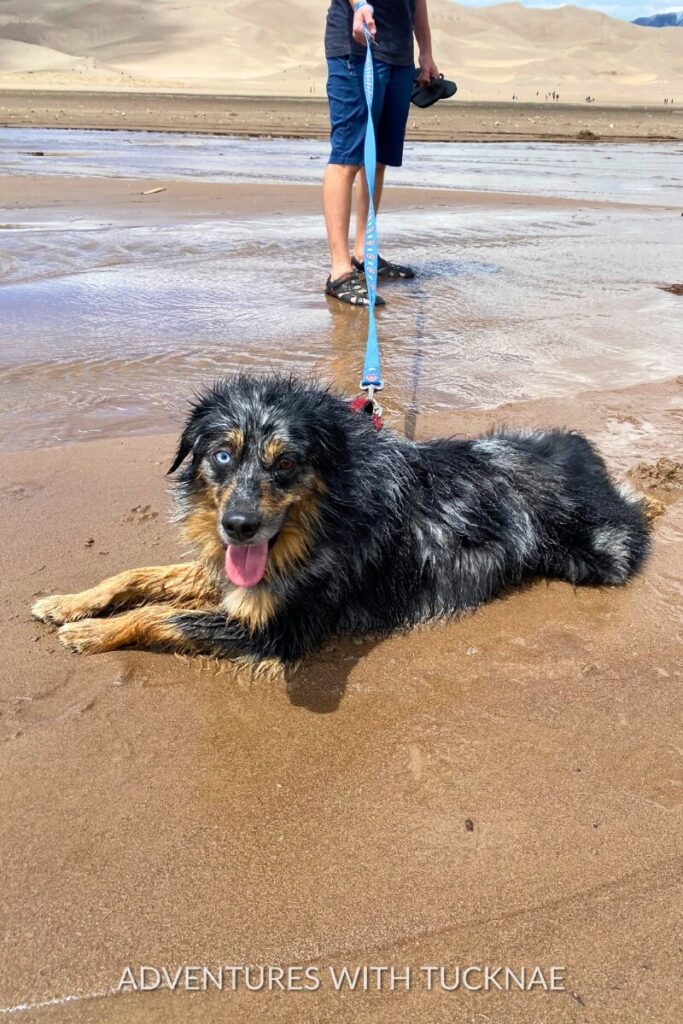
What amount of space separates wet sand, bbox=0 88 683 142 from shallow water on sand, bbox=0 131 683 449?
20.1 m

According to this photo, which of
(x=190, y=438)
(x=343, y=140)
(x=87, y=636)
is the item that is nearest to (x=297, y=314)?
(x=343, y=140)

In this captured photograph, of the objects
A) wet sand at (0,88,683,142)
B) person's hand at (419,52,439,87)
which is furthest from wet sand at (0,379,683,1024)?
wet sand at (0,88,683,142)

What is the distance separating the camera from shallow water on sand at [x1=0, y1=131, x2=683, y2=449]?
5.70 m

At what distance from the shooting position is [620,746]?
9.29ft

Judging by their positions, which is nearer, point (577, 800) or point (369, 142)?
Result: point (577, 800)

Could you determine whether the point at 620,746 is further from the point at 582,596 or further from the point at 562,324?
the point at 562,324

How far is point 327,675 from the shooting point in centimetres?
323

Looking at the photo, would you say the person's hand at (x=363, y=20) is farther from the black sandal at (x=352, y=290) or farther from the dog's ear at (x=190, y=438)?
the dog's ear at (x=190, y=438)

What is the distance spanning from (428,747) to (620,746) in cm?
67

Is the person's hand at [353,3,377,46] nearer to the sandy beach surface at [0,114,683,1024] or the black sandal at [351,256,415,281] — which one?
the sandy beach surface at [0,114,683,1024]

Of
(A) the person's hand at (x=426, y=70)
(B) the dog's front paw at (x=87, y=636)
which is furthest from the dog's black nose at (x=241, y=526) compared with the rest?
(A) the person's hand at (x=426, y=70)

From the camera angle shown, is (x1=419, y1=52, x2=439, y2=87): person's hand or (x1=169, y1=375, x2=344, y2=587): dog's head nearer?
(x1=169, y1=375, x2=344, y2=587): dog's head

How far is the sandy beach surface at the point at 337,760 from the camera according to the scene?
81.0 inches

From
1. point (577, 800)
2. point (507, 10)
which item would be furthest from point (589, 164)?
point (507, 10)
